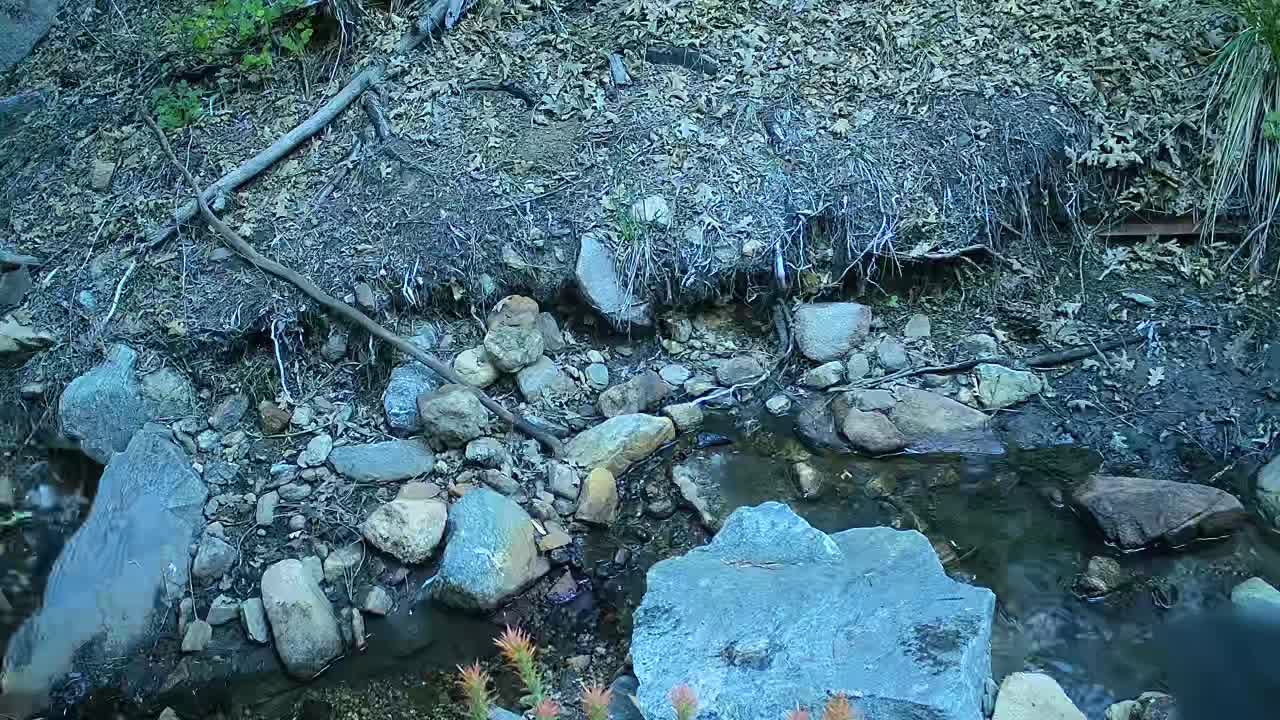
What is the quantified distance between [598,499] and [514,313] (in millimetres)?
990

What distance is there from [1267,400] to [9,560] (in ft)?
16.0

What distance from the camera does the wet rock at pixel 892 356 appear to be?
14.7ft

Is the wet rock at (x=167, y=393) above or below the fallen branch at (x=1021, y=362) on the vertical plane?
above

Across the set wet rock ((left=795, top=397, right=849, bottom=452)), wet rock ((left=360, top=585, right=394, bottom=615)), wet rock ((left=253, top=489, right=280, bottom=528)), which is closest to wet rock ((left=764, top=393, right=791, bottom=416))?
wet rock ((left=795, top=397, right=849, bottom=452))

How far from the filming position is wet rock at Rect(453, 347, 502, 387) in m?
4.36

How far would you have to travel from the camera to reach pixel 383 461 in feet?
13.5

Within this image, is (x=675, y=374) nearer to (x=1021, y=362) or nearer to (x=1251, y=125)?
(x=1021, y=362)

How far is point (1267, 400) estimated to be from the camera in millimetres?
4105

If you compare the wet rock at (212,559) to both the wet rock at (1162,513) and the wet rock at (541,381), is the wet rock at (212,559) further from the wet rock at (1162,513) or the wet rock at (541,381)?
the wet rock at (1162,513)

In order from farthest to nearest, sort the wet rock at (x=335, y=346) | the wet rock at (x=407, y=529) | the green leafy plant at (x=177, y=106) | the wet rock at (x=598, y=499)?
the green leafy plant at (x=177, y=106) < the wet rock at (x=335, y=346) < the wet rock at (x=598, y=499) < the wet rock at (x=407, y=529)

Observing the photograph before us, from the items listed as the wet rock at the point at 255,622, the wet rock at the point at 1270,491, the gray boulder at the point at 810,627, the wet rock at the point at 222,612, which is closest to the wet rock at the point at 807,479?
the gray boulder at the point at 810,627

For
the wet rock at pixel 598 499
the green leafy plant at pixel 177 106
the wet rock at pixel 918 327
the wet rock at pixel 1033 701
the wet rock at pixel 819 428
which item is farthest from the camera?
the green leafy plant at pixel 177 106

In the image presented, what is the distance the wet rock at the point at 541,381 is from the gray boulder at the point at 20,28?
151 inches

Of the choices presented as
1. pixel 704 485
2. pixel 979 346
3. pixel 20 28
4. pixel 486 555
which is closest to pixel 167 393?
pixel 486 555
